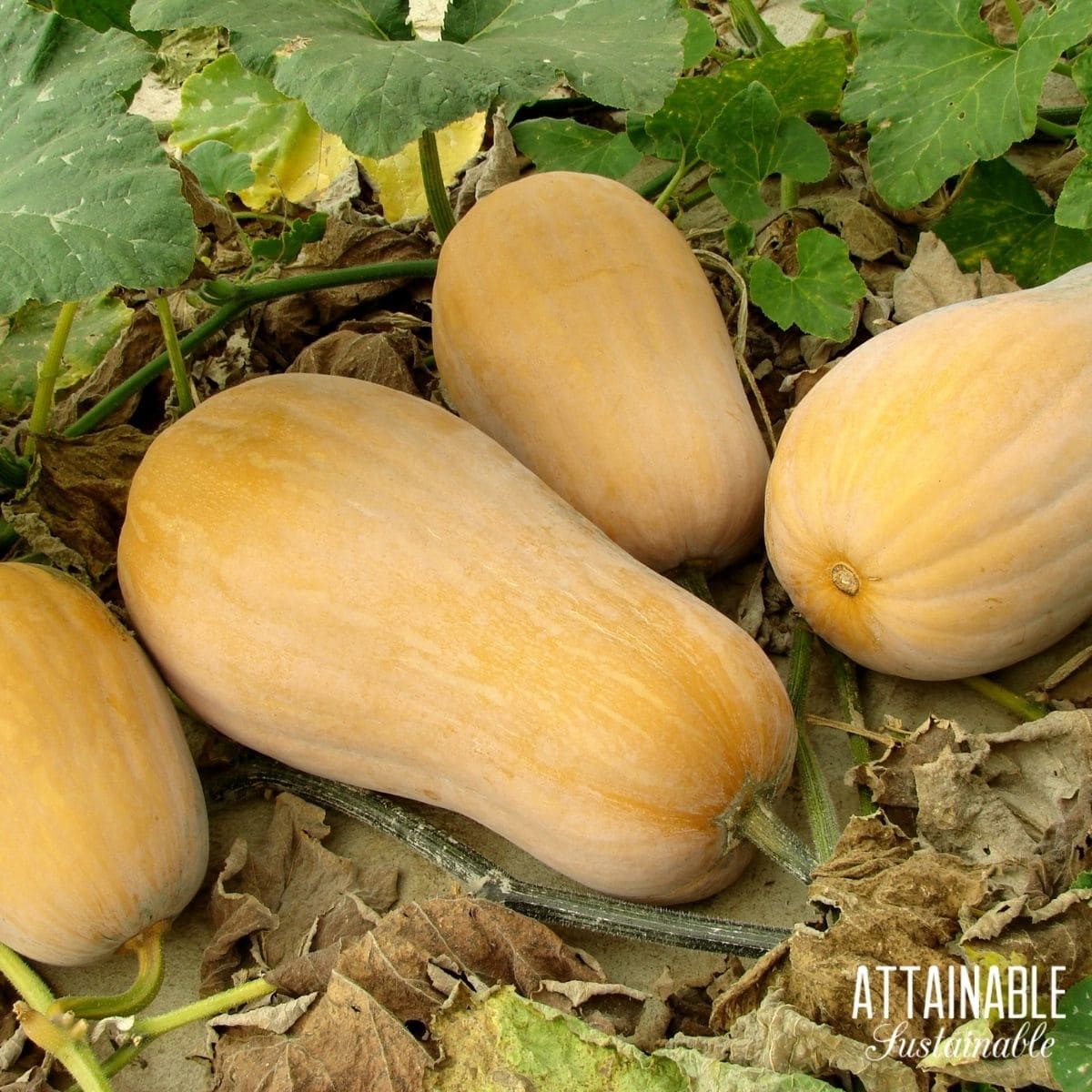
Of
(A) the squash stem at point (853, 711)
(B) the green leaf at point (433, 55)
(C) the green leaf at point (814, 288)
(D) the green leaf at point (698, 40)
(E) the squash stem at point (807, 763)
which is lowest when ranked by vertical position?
(A) the squash stem at point (853, 711)

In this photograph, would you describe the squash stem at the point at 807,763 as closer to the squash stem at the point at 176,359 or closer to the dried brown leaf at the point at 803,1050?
the dried brown leaf at the point at 803,1050

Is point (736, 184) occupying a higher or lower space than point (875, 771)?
higher

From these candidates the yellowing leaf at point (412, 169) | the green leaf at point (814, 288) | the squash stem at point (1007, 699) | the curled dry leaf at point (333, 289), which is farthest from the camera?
the yellowing leaf at point (412, 169)

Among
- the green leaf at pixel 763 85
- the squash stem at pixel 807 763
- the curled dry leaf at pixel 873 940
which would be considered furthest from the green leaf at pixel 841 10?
the curled dry leaf at pixel 873 940

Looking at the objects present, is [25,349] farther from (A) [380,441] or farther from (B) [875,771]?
(B) [875,771]

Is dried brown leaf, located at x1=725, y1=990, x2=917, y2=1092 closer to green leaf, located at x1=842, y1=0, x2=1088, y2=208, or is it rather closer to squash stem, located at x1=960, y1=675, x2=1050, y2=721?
squash stem, located at x1=960, y1=675, x2=1050, y2=721

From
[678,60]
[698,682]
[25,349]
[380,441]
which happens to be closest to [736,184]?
[678,60]
